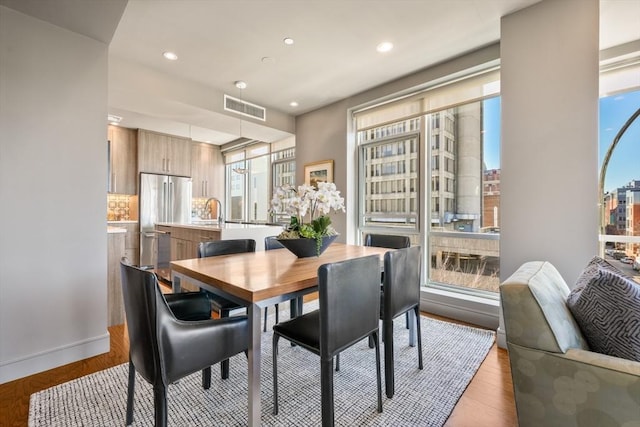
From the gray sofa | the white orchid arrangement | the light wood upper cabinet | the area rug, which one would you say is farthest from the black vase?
the light wood upper cabinet

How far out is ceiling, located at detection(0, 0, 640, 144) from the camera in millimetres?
2205

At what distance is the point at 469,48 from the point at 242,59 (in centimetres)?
226

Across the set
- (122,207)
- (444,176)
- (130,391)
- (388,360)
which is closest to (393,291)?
(388,360)

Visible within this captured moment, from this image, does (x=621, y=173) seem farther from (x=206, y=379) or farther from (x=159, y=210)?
(x=159, y=210)

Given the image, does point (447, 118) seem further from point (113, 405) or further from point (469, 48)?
point (113, 405)

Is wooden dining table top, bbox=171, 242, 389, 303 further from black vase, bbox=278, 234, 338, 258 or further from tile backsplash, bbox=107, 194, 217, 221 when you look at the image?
tile backsplash, bbox=107, 194, 217, 221

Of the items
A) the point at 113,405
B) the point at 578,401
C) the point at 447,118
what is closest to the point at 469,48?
the point at 447,118

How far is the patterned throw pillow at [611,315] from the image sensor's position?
1.04 meters

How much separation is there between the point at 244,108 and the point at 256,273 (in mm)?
2991

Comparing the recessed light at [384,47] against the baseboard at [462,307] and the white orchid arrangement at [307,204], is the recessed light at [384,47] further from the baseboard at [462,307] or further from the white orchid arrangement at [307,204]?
the baseboard at [462,307]

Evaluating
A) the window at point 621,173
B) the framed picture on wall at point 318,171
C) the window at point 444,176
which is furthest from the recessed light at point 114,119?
the window at point 621,173

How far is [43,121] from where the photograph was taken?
6.77 ft

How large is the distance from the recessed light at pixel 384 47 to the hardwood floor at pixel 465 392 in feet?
9.29

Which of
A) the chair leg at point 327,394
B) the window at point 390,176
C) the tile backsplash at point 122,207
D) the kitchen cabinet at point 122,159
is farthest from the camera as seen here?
the tile backsplash at point 122,207
